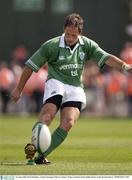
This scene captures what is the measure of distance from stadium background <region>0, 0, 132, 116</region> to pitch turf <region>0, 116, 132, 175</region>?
12.1 meters

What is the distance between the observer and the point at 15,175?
1209cm

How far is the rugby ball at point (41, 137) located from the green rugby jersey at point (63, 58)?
1067 mm

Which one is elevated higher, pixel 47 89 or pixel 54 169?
pixel 47 89

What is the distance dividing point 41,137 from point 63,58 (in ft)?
4.86

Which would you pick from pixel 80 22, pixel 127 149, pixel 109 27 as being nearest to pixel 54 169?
pixel 80 22

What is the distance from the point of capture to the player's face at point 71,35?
1404 centimetres

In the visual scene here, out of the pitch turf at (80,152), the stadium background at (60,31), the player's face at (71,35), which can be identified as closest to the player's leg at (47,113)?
the pitch turf at (80,152)

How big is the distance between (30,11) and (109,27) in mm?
3836

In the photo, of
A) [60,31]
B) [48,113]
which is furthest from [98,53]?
[60,31]

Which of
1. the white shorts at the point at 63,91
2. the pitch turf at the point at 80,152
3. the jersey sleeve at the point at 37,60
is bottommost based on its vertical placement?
the pitch turf at the point at 80,152

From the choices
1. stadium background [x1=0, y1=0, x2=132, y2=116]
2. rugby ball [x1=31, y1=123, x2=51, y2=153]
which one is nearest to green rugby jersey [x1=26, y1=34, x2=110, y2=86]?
rugby ball [x1=31, y1=123, x2=51, y2=153]

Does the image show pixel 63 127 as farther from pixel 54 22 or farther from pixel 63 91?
pixel 54 22

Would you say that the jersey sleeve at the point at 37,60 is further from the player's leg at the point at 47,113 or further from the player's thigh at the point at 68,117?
the player's thigh at the point at 68,117

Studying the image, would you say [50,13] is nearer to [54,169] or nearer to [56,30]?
[56,30]
